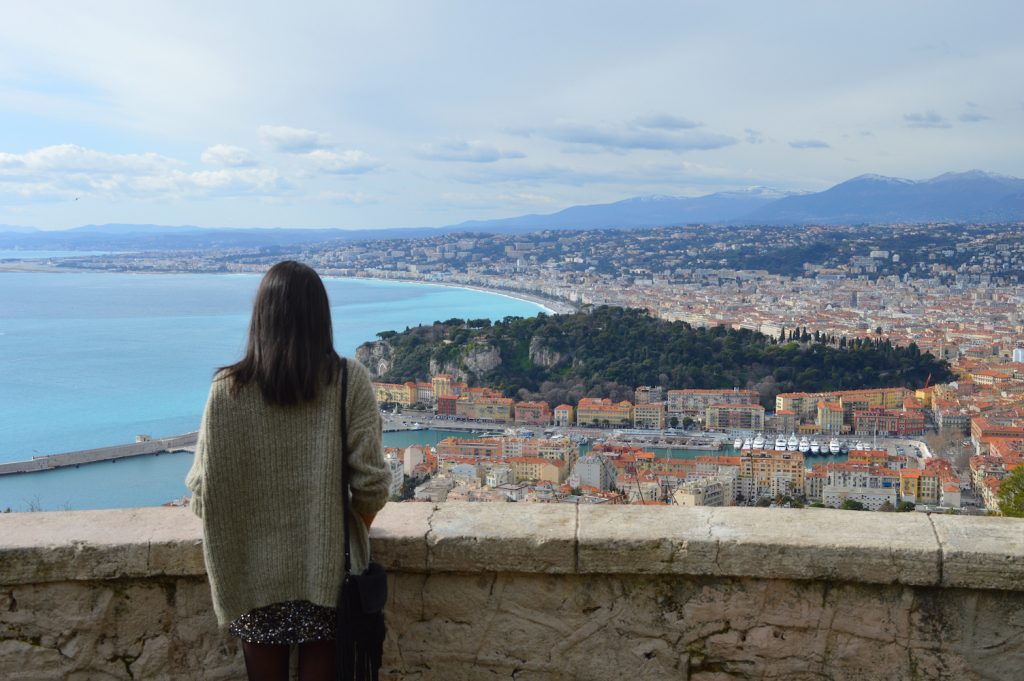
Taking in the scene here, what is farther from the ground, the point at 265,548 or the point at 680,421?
the point at 265,548

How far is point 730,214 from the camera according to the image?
513 feet

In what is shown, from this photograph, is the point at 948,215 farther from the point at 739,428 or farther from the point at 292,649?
the point at 292,649

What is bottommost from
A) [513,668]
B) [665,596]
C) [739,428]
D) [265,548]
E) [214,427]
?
[739,428]

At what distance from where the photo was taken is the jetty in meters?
20.6

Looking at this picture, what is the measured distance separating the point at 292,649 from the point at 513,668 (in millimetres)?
379

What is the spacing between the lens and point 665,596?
5.24 ft

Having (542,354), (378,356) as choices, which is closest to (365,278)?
(378,356)

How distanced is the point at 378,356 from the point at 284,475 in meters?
33.9

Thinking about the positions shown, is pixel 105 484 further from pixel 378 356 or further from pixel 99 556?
pixel 99 556

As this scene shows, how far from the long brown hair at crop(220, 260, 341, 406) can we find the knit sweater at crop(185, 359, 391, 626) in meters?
0.02

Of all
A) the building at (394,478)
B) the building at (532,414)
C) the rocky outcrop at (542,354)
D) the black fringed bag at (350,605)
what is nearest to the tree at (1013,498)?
the building at (394,478)

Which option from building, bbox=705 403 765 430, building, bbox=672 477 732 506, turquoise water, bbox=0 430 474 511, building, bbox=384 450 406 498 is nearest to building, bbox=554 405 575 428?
building, bbox=705 403 765 430

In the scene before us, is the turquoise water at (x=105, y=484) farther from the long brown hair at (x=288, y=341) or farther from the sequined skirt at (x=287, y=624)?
the long brown hair at (x=288, y=341)

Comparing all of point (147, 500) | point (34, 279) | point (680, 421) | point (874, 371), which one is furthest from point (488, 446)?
point (34, 279)
